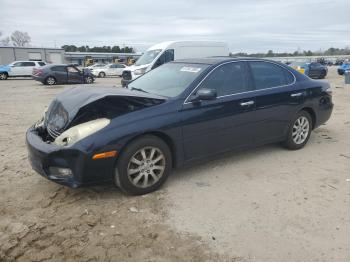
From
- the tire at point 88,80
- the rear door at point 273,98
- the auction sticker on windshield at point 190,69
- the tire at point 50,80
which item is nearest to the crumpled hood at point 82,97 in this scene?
the auction sticker on windshield at point 190,69

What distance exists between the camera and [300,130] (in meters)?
5.98

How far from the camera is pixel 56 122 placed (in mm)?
4312

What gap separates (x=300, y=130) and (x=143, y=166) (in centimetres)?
311

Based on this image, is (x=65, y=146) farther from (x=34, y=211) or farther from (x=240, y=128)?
(x=240, y=128)

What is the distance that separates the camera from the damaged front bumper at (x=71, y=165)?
3760 millimetres

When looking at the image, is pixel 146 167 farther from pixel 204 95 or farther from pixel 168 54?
pixel 168 54

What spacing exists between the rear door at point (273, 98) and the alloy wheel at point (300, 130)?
0.26 m

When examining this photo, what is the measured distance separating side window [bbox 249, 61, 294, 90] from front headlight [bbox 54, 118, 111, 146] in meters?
2.51

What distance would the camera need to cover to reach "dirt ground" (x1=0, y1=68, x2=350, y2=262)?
311cm

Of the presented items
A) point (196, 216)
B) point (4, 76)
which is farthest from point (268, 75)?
point (4, 76)

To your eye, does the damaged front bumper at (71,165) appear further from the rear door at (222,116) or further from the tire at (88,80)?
the tire at (88,80)

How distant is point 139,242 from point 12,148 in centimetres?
389

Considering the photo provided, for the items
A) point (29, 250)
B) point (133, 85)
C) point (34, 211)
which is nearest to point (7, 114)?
point (133, 85)

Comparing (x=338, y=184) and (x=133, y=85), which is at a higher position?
(x=133, y=85)
